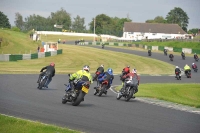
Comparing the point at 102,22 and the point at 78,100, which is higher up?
the point at 102,22

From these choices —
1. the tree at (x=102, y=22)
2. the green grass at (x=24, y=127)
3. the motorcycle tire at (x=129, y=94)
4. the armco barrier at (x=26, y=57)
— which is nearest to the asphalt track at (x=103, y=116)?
the green grass at (x=24, y=127)

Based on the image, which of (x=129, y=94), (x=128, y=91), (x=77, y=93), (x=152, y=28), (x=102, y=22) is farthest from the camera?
(x=102, y=22)

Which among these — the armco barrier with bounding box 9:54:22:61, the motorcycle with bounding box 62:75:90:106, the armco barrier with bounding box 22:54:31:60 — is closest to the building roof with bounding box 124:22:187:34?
the armco barrier with bounding box 22:54:31:60

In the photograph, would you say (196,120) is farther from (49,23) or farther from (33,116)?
(49,23)

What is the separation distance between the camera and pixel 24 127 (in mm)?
10156

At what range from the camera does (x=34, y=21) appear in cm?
16800

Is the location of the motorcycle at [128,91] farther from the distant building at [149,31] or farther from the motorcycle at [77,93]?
the distant building at [149,31]

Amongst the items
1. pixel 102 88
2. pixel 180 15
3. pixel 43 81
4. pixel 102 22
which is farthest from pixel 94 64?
pixel 102 22

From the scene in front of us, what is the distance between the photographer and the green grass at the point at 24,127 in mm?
9851

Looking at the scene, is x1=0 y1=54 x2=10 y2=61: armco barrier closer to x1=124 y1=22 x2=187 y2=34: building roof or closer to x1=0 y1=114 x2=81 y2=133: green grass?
x1=0 y1=114 x2=81 y2=133: green grass

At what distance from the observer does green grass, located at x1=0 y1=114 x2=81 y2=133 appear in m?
9.85

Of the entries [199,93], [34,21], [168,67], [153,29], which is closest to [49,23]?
[34,21]

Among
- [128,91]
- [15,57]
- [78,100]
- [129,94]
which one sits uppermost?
[78,100]

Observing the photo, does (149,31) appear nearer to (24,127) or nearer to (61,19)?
(61,19)
